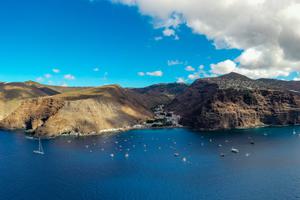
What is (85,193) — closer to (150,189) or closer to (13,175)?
(150,189)

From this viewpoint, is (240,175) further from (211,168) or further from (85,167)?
(85,167)

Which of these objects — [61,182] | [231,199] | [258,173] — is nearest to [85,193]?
[61,182]

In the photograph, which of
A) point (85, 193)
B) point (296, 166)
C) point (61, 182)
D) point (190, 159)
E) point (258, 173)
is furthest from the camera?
point (190, 159)

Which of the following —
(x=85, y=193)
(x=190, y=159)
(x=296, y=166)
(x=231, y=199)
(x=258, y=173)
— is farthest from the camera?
(x=190, y=159)

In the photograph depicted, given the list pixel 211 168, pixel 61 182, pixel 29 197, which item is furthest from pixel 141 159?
pixel 29 197

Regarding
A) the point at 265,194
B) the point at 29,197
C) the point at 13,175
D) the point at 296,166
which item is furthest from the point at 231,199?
the point at 13,175

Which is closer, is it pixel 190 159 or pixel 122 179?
pixel 122 179

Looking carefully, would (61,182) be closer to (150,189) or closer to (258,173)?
(150,189)

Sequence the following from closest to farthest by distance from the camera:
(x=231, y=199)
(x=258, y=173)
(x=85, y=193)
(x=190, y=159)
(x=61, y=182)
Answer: (x=231, y=199) → (x=85, y=193) → (x=61, y=182) → (x=258, y=173) → (x=190, y=159)

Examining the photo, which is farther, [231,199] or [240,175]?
[240,175]
